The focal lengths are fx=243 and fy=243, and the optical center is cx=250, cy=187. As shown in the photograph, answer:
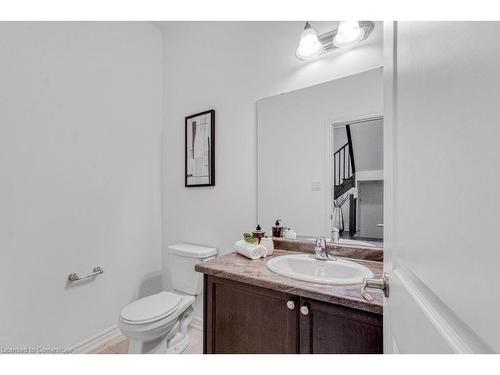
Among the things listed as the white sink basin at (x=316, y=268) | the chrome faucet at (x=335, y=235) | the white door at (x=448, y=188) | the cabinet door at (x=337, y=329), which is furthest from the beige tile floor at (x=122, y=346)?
the white door at (x=448, y=188)

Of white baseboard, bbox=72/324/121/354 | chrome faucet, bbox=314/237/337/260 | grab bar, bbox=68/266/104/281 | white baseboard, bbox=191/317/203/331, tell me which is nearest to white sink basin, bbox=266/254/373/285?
chrome faucet, bbox=314/237/337/260

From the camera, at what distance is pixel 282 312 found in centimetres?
102

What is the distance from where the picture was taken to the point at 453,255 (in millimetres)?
301

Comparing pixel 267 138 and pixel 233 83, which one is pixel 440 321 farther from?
pixel 233 83

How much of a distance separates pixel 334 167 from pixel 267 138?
1.60 ft

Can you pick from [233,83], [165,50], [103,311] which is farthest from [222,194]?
Result: [165,50]

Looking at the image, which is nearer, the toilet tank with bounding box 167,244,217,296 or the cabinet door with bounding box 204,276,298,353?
the cabinet door with bounding box 204,276,298,353

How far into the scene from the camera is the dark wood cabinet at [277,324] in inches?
34.2

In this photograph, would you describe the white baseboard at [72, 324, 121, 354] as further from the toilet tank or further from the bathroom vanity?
the bathroom vanity

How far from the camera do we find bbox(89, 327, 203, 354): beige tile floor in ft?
5.55

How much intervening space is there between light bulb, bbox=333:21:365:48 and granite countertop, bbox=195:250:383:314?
3.92ft

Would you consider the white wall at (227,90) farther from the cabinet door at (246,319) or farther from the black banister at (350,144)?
the cabinet door at (246,319)

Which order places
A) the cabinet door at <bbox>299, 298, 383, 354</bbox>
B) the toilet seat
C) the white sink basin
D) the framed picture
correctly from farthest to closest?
the framed picture → the toilet seat → the white sink basin → the cabinet door at <bbox>299, 298, 383, 354</bbox>
